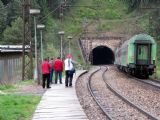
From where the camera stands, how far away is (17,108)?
17.7 m

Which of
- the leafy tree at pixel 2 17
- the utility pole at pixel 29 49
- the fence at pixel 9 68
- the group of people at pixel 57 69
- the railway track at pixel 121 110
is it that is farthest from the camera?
the leafy tree at pixel 2 17

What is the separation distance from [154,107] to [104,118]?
3280 mm

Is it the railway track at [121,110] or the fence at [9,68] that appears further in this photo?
the fence at [9,68]

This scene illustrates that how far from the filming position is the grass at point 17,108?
15.5m

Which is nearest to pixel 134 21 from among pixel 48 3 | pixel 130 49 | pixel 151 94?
pixel 48 3

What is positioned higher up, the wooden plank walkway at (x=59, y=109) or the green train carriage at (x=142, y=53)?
the green train carriage at (x=142, y=53)

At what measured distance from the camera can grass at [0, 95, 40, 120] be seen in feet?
50.9

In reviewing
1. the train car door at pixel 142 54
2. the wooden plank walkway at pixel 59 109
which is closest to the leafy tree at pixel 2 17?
the train car door at pixel 142 54

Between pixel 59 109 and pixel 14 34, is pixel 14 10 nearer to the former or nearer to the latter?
pixel 14 34

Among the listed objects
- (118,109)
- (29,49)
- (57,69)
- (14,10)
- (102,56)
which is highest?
A: (14,10)

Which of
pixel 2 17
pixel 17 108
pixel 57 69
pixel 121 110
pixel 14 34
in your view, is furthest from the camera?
pixel 2 17

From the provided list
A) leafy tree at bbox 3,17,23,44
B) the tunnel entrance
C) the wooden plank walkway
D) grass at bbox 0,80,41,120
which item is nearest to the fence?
the wooden plank walkway

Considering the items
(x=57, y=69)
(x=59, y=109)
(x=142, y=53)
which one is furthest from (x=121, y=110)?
(x=142, y=53)

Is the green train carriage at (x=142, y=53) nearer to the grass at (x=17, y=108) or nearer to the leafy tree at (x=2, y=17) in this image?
the grass at (x=17, y=108)
